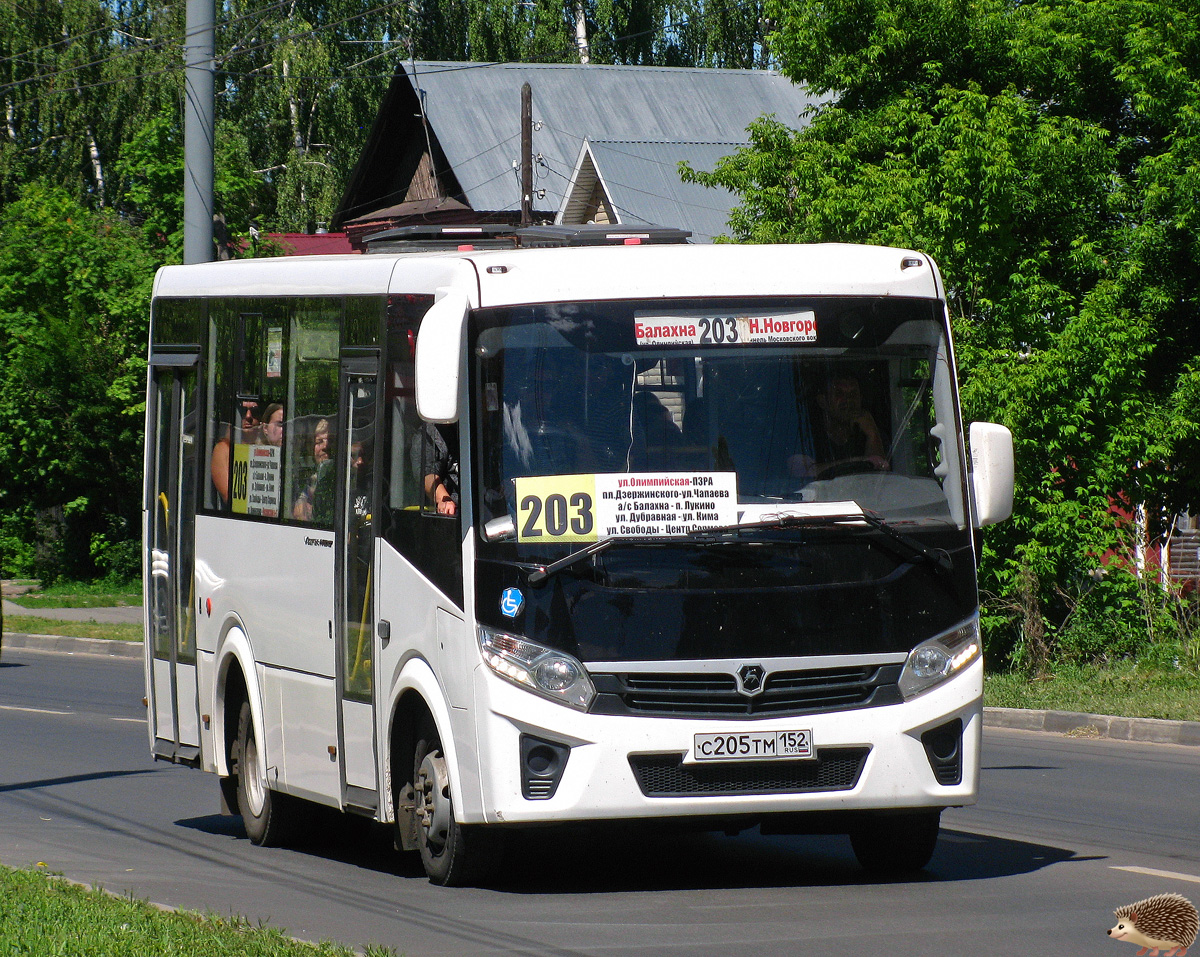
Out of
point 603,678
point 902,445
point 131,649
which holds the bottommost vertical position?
point 131,649

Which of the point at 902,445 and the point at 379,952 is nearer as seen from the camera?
the point at 379,952

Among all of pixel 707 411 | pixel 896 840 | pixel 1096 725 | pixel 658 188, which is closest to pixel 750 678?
pixel 707 411

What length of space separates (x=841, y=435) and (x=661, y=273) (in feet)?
3.20

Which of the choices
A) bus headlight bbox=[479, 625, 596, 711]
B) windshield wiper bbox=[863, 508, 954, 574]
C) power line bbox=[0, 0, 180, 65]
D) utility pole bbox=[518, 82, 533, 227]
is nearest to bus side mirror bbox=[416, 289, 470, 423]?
bus headlight bbox=[479, 625, 596, 711]

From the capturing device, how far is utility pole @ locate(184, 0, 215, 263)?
1864cm

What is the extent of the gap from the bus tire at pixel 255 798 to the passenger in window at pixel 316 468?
1274mm

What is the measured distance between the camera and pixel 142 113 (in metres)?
49.8

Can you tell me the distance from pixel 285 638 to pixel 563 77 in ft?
135

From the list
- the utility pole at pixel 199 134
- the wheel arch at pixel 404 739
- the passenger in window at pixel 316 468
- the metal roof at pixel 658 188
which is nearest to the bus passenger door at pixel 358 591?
the wheel arch at pixel 404 739

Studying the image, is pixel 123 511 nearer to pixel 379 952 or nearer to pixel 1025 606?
pixel 1025 606

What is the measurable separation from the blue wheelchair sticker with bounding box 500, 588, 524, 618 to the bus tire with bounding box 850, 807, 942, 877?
1.80m

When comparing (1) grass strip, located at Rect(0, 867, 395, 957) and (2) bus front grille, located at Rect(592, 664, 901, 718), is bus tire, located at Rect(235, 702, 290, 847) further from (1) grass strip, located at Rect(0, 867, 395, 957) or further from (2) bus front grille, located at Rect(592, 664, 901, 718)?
(2) bus front grille, located at Rect(592, 664, 901, 718)

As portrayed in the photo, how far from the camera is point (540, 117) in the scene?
159 feet

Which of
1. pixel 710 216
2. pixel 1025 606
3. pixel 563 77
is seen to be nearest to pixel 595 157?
pixel 710 216
